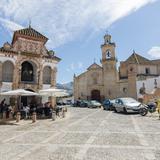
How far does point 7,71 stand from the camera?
892 inches

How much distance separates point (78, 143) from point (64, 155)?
5.29ft

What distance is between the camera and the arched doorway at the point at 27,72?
23953mm

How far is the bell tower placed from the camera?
46.5 metres

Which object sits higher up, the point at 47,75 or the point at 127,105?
the point at 47,75

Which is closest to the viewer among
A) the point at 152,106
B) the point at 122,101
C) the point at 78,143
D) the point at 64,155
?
the point at 64,155

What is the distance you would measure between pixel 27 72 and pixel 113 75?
26480 mm

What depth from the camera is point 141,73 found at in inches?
1759

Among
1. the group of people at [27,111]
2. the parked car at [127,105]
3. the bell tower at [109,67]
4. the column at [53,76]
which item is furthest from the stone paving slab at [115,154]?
the bell tower at [109,67]

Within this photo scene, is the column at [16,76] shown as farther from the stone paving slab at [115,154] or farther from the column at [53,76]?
the stone paving slab at [115,154]

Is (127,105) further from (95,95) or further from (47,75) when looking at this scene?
(95,95)

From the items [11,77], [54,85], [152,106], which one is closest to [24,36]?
[11,77]

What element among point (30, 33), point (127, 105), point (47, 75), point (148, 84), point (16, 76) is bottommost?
point (127, 105)

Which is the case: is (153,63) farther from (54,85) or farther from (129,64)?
(54,85)

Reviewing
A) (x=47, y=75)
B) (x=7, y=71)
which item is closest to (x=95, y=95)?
(x=47, y=75)
